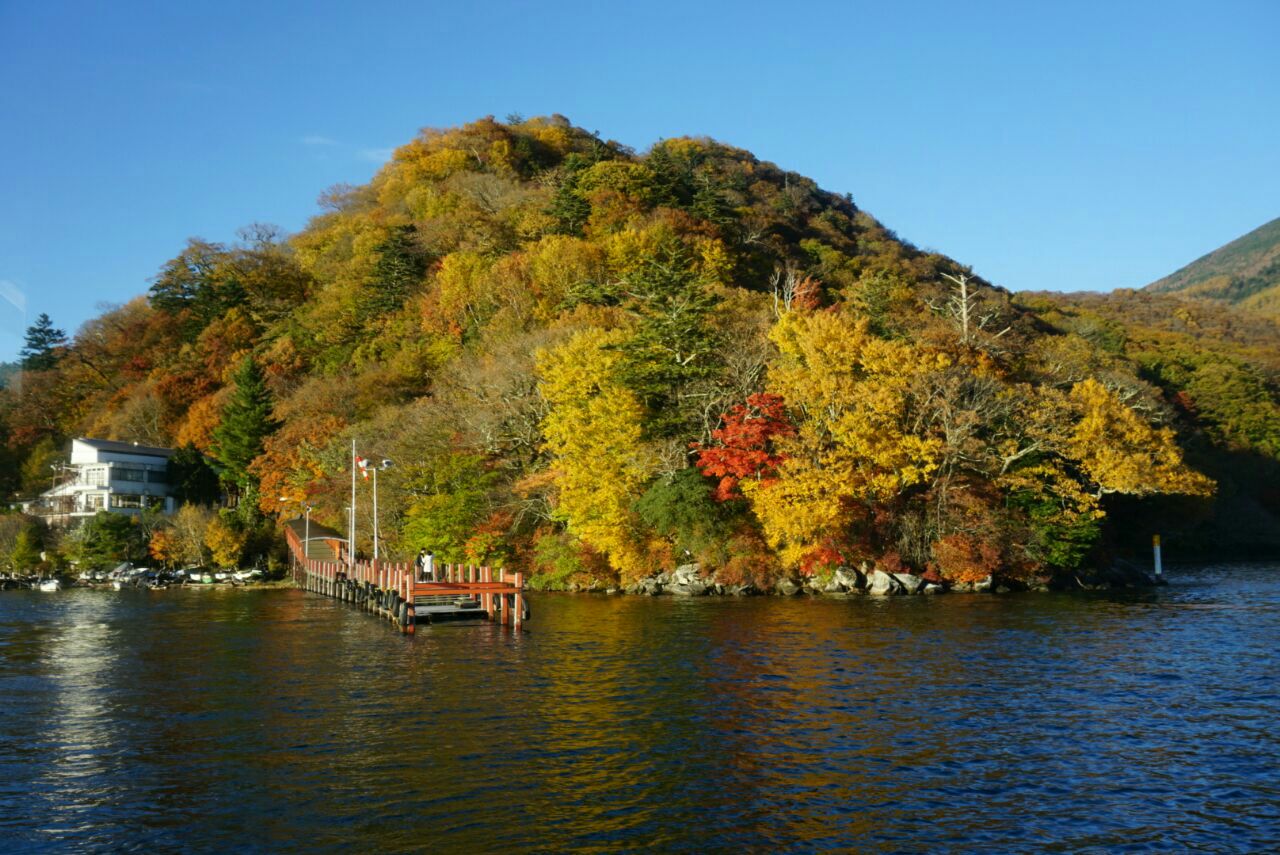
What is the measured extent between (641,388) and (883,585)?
1580 cm

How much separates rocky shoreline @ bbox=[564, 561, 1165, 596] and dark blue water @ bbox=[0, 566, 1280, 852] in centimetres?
1220

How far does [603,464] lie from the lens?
5191 cm

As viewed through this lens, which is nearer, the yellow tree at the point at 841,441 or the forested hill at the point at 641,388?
the yellow tree at the point at 841,441

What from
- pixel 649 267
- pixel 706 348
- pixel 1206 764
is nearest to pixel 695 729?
pixel 1206 764

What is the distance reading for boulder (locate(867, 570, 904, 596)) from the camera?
4775 cm

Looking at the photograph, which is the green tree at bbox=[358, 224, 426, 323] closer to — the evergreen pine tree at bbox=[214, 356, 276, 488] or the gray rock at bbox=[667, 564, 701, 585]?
the evergreen pine tree at bbox=[214, 356, 276, 488]

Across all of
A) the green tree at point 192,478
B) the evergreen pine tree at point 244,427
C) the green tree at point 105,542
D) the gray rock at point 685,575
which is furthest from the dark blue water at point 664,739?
the green tree at point 192,478

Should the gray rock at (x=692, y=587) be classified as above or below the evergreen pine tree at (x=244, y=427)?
below

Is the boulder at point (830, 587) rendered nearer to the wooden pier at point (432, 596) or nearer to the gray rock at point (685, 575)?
the gray rock at point (685, 575)

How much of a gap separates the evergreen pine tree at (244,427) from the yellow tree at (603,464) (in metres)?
38.7

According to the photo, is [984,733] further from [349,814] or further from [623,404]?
[623,404]

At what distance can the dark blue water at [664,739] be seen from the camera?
14758mm

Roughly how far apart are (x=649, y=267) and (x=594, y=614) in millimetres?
42325

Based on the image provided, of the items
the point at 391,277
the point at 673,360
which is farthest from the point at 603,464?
the point at 391,277
